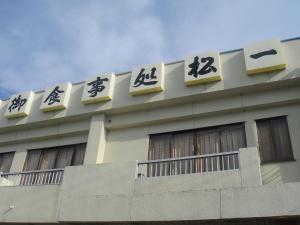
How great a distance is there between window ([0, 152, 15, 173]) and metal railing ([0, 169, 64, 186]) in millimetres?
1445

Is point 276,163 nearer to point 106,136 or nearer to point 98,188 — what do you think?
point 98,188

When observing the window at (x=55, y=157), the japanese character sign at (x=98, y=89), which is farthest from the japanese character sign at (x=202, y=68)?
the window at (x=55, y=157)

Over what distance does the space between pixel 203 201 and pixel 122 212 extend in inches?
87.2

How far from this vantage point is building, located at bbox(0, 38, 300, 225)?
27.5 ft

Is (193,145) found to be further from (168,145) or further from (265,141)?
(265,141)

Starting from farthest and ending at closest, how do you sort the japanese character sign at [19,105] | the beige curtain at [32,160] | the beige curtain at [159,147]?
the japanese character sign at [19,105] < the beige curtain at [32,160] < the beige curtain at [159,147]

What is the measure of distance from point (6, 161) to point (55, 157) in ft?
8.30

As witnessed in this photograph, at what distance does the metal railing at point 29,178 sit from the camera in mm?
11849

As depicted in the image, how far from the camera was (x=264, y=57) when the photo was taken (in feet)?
34.4

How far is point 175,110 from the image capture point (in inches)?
464

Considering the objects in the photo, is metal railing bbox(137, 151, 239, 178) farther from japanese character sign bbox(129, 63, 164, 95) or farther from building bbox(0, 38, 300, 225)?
japanese character sign bbox(129, 63, 164, 95)

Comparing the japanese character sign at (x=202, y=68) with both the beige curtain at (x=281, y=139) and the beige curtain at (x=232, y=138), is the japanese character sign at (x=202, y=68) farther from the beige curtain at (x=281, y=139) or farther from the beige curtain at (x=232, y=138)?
the beige curtain at (x=281, y=139)

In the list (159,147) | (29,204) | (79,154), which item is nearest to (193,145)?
(159,147)

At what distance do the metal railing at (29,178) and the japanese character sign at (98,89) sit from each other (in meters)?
2.87
